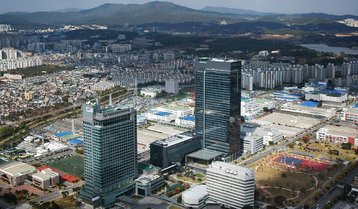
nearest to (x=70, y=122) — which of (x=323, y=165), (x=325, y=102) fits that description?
(x=323, y=165)

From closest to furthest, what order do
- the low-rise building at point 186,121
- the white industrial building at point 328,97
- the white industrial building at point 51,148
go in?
the white industrial building at point 51,148, the low-rise building at point 186,121, the white industrial building at point 328,97

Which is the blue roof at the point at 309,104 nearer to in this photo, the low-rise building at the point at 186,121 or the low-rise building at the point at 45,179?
the low-rise building at the point at 186,121

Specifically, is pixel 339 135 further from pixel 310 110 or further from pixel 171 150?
pixel 171 150

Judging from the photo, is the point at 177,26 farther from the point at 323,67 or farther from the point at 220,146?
the point at 220,146

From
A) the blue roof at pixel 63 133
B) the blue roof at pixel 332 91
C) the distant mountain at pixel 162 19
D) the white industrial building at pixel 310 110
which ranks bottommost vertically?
the blue roof at pixel 63 133

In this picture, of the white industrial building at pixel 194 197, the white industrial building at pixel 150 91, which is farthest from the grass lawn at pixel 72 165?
the white industrial building at pixel 150 91
